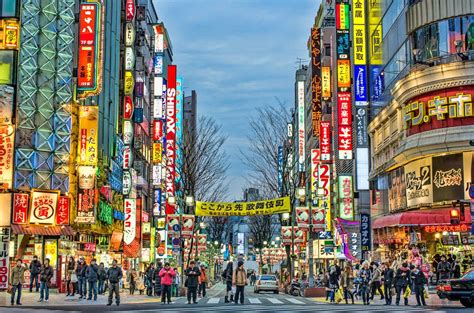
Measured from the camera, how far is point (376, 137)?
54656 mm

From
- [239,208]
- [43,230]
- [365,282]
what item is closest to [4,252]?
[43,230]

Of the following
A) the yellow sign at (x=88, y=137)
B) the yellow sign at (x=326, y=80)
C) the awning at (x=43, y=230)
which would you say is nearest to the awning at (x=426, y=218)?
the yellow sign at (x=88, y=137)

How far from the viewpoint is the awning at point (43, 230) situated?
1547 inches

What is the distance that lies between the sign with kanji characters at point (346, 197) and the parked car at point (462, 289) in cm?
2800

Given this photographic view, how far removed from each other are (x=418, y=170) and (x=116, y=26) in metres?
26.3

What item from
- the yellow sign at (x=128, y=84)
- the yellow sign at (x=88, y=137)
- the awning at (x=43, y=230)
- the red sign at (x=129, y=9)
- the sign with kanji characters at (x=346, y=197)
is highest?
the red sign at (x=129, y=9)

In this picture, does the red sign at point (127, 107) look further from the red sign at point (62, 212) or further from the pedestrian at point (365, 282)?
the pedestrian at point (365, 282)

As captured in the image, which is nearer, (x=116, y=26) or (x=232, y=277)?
(x=232, y=277)

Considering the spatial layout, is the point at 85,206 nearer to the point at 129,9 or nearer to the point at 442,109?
the point at 442,109

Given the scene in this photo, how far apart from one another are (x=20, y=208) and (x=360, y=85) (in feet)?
88.8

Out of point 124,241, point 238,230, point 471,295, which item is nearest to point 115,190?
point 124,241

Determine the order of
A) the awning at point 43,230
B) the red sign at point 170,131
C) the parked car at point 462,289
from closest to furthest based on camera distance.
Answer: the parked car at point 462,289, the awning at point 43,230, the red sign at point 170,131

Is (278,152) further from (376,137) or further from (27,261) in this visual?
(27,261)

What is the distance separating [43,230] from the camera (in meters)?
40.2
